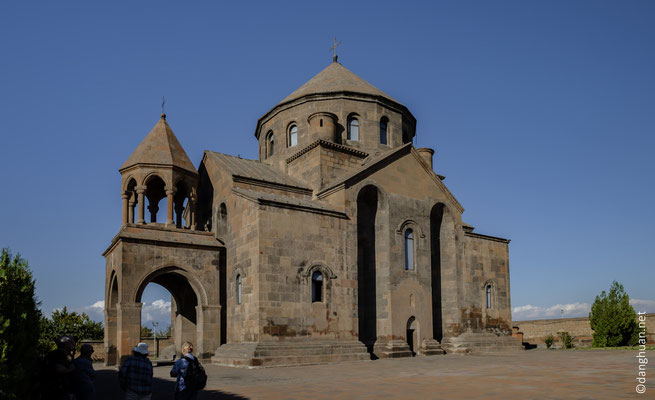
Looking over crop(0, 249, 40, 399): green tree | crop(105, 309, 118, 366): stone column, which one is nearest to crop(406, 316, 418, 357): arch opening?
crop(105, 309, 118, 366): stone column

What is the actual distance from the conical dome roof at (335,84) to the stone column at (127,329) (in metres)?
11.6

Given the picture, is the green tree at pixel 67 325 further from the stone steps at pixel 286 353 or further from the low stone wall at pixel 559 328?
the low stone wall at pixel 559 328

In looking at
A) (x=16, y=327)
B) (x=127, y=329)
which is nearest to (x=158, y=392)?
(x=16, y=327)

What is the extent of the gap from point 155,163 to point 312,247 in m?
6.26

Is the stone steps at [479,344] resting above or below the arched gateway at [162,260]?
below

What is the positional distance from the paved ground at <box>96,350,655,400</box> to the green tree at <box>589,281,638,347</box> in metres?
8.16

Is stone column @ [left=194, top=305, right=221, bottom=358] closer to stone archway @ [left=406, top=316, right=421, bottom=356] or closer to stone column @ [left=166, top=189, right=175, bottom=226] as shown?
stone column @ [left=166, top=189, right=175, bottom=226]

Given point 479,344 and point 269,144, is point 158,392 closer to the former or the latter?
point 479,344

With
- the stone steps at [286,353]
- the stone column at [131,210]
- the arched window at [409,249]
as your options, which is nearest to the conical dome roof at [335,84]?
the arched window at [409,249]

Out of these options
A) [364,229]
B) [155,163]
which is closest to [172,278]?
[155,163]

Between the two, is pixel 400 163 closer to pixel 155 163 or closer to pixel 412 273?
pixel 412 273

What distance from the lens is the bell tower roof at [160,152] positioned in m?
18.8

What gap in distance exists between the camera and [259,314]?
15766mm

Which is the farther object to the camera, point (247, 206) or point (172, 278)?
point (172, 278)
